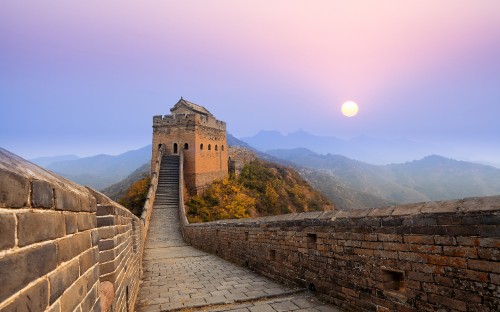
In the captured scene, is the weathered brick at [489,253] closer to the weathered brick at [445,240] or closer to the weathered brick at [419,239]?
the weathered brick at [445,240]

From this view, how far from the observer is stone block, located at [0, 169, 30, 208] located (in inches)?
38.7

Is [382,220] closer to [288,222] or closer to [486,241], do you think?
[486,241]

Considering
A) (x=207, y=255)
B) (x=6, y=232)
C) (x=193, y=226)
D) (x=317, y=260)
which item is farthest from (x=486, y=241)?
(x=193, y=226)

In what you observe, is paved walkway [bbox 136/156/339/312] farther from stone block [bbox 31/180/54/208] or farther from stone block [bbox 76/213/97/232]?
stone block [bbox 31/180/54/208]

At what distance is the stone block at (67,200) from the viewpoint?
1457 mm

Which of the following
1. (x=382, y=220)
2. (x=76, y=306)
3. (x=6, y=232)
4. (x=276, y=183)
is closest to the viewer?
(x=6, y=232)

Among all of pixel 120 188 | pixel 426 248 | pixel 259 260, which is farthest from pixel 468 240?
pixel 120 188

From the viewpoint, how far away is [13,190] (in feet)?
3.43

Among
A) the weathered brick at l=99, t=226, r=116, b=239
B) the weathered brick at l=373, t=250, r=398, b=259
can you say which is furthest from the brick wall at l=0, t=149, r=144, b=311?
the weathered brick at l=373, t=250, r=398, b=259

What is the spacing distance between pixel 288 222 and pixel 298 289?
1.39 meters

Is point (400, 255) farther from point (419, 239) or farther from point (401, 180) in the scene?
point (401, 180)

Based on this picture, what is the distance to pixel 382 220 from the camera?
454 cm

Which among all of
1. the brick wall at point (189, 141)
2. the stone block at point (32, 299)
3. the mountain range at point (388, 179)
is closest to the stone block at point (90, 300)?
the stone block at point (32, 299)

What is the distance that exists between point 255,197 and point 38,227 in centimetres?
2988
